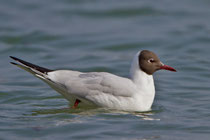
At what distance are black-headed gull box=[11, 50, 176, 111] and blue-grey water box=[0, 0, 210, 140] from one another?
0.18m

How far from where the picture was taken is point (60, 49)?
13.7 m

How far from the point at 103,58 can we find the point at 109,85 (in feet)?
16.0

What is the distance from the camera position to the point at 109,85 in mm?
8008

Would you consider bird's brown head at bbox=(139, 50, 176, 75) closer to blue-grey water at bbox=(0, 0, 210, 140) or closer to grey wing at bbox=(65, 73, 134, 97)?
grey wing at bbox=(65, 73, 134, 97)

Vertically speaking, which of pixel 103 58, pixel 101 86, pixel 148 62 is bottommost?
pixel 101 86

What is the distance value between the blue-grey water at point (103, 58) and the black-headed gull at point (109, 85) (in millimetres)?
183

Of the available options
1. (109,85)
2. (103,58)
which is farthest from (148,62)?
(103,58)

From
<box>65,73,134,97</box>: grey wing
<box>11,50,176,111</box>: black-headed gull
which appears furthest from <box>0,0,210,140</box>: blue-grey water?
<box>65,73,134,97</box>: grey wing

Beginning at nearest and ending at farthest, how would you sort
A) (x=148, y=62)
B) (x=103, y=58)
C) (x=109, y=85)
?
(x=109, y=85)
(x=148, y=62)
(x=103, y=58)

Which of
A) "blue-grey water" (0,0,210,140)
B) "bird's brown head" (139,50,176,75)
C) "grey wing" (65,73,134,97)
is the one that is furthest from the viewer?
"bird's brown head" (139,50,176,75)

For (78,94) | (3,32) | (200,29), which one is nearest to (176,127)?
(78,94)

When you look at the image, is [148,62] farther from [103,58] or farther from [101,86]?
[103,58]

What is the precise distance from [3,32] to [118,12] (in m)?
4.00

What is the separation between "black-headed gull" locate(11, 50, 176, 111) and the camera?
802cm
